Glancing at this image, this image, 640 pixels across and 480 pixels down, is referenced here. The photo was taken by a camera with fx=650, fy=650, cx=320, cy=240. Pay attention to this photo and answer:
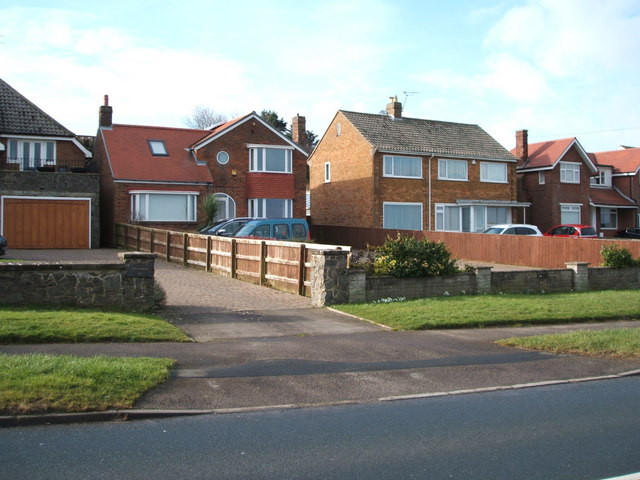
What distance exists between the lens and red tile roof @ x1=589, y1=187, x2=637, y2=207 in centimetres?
4916

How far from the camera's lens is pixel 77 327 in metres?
10.7

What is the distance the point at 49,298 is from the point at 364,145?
28567 millimetres

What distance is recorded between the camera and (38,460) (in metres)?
5.60

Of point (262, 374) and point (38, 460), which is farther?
point (262, 374)

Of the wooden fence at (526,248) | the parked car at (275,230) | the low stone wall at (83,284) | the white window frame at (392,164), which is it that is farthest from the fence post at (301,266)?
the white window frame at (392,164)

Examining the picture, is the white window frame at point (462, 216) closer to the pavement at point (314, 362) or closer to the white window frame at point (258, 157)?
the white window frame at point (258, 157)

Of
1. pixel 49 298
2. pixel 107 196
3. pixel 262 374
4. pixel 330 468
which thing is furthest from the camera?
pixel 107 196

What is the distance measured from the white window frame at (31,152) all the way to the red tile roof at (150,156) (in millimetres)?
2832

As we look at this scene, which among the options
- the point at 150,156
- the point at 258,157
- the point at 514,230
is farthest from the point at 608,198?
the point at 150,156

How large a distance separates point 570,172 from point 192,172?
27487 mm

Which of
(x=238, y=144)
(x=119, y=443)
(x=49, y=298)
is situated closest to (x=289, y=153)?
(x=238, y=144)

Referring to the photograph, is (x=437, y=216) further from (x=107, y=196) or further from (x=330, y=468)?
(x=330, y=468)

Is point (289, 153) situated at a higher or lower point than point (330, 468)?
higher

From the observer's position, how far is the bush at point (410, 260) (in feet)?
52.1
